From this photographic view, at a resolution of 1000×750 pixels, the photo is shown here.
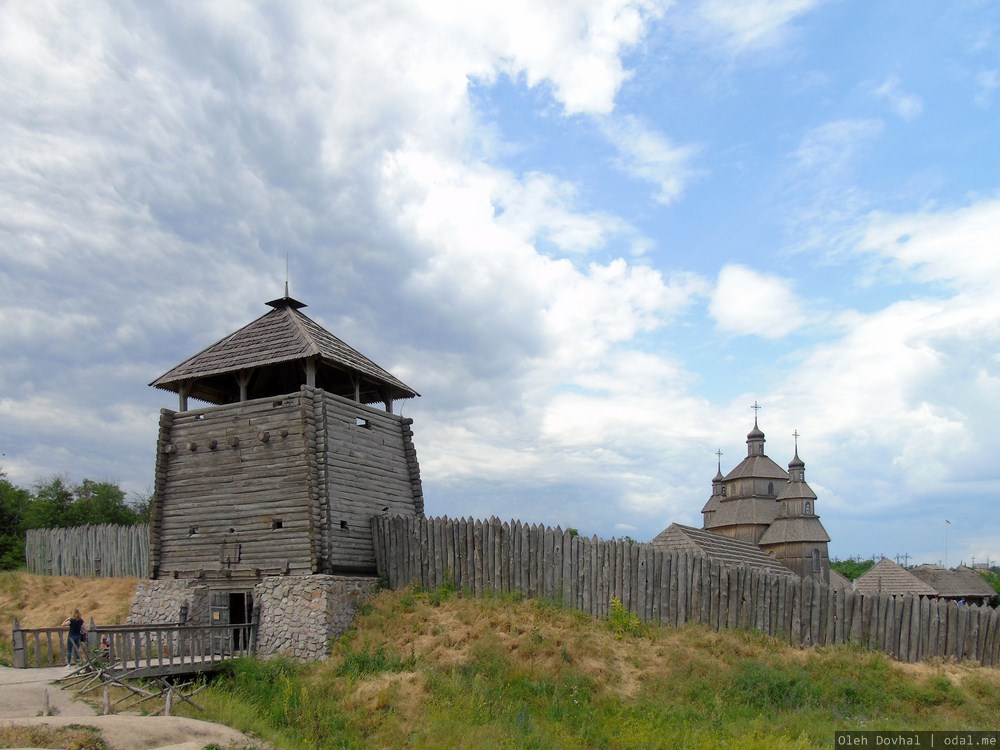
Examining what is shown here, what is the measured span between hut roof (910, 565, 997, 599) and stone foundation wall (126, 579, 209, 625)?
1658 inches

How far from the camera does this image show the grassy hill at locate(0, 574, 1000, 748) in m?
12.5

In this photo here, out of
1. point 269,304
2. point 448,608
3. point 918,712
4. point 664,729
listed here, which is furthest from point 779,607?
point 269,304

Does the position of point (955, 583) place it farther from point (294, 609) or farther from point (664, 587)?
point (294, 609)

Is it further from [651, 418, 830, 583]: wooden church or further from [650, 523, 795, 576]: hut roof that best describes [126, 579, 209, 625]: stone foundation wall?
[651, 418, 830, 583]: wooden church

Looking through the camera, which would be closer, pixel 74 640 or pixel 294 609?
pixel 74 640

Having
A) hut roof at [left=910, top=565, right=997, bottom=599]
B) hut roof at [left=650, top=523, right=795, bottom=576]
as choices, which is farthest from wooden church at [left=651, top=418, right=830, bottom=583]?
hut roof at [left=910, top=565, right=997, bottom=599]

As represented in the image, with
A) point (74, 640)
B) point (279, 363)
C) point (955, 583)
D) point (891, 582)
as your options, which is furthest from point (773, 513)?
point (74, 640)

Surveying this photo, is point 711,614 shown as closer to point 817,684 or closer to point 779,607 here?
point 779,607

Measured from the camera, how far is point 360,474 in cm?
1959

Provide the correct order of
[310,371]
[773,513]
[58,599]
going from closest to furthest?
[310,371]
[58,599]
[773,513]

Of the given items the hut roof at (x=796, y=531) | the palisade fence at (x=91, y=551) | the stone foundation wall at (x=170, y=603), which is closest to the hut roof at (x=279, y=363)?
the stone foundation wall at (x=170, y=603)

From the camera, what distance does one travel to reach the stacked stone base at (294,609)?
17.0 meters

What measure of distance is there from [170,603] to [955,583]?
151 ft

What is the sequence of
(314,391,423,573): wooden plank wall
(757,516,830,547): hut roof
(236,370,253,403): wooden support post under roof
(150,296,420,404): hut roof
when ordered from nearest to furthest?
(314,391,423,573): wooden plank wall → (150,296,420,404): hut roof → (236,370,253,403): wooden support post under roof → (757,516,830,547): hut roof
